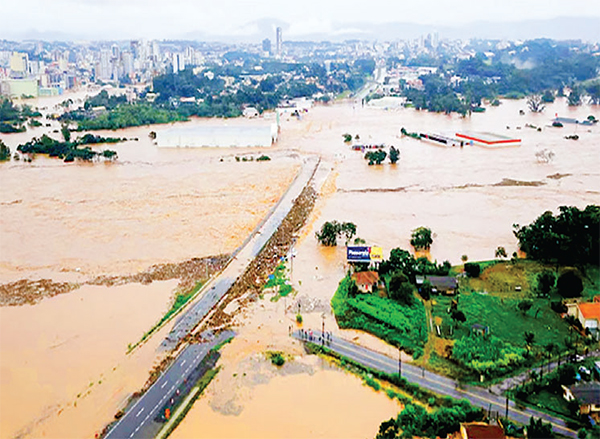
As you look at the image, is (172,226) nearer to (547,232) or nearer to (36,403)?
(36,403)

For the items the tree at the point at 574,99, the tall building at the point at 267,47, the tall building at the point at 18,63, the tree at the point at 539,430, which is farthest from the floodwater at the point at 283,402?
the tall building at the point at 267,47

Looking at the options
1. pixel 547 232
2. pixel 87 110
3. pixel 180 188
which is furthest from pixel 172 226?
pixel 87 110

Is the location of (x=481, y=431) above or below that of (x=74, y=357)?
above

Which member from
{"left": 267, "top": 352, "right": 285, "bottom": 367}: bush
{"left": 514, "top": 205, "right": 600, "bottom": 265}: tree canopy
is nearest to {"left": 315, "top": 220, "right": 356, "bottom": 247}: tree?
{"left": 514, "top": 205, "right": 600, "bottom": 265}: tree canopy

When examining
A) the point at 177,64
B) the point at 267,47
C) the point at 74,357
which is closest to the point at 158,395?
the point at 74,357

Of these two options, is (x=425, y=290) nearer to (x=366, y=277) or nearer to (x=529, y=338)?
(x=366, y=277)

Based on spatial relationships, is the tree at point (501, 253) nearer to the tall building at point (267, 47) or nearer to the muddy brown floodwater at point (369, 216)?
the muddy brown floodwater at point (369, 216)
